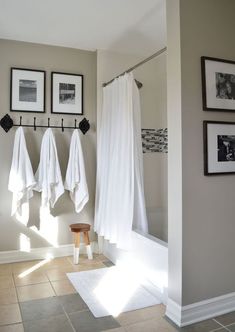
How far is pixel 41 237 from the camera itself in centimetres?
367

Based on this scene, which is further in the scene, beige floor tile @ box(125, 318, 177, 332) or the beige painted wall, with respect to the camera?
the beige painted wall

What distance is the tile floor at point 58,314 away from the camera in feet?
7.15

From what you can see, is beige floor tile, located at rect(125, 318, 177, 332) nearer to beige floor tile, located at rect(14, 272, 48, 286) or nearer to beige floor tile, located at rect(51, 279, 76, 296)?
beige floor tile, located at rect(51, 279, 76, 296)

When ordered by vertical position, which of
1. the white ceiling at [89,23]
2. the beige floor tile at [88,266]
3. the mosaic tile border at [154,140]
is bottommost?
the beige floor tile at [88,266]

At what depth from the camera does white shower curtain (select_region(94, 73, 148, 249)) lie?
3070mm

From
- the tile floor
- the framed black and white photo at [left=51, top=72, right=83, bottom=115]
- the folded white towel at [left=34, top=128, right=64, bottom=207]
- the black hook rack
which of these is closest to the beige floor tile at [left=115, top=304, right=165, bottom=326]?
the tile floor

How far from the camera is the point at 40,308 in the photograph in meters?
2.46

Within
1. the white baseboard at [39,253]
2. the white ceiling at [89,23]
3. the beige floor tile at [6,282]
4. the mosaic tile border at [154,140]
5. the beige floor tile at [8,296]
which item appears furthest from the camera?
the mosaic tile border at [154,140]

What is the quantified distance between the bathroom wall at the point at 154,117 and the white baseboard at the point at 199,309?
1.67 metres

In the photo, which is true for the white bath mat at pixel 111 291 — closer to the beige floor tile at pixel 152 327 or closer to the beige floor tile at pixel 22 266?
the beige floor tile at pixel 152 327

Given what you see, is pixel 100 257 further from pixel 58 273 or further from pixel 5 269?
pixel 5 269

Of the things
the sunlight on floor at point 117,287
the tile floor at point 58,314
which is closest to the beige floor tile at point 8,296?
the tile floor at point 58,314

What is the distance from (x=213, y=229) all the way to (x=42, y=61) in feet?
8.88

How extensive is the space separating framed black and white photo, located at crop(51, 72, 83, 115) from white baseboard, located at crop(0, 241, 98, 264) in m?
1.64
